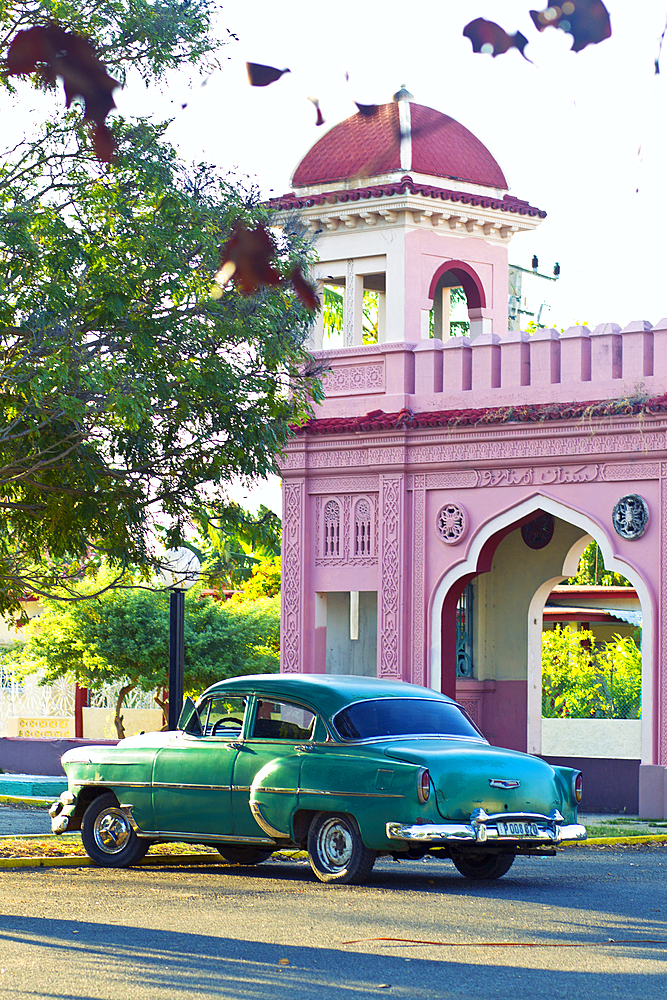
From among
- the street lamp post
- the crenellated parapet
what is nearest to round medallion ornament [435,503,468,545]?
the crenellated parapet

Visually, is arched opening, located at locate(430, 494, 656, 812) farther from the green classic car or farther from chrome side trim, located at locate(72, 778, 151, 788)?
chrome side trim, located at locate(72, 778, 151, 788)

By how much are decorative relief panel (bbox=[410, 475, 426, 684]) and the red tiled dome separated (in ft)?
14.2

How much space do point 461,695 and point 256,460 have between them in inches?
311

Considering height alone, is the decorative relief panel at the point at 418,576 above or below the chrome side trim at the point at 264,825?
above

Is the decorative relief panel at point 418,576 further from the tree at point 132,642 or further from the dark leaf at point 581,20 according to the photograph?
the dark leaf at point 581,20

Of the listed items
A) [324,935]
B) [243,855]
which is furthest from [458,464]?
[324,935]

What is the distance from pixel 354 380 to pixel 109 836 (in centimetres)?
983

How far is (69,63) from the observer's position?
319cm

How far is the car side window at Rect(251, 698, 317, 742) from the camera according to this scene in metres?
11.1

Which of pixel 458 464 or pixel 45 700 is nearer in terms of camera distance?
pixel 458 464

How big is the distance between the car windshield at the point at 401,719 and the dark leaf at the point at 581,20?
27.4ft

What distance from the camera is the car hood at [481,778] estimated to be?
10.3 metres

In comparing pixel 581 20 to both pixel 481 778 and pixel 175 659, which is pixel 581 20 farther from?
pixel 175 659

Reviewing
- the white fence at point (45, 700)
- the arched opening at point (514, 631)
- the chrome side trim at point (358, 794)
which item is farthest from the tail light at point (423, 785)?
the white fence at point (45, 700)
